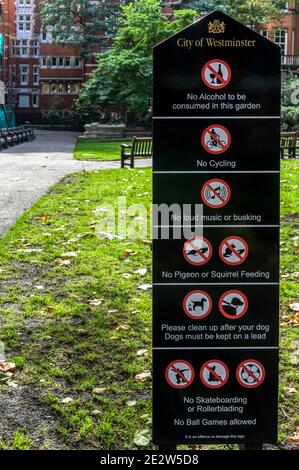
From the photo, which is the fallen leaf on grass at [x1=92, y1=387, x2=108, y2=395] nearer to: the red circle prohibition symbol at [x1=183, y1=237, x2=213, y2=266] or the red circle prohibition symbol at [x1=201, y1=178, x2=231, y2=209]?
the red circle prohibition symbol at [x1=183, y1=237, x2=213, y2=266]

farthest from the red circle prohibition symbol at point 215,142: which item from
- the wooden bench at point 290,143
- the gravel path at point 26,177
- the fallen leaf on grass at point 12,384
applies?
the wooden bench at point 290,143

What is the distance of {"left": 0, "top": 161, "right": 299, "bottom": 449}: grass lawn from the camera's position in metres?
4.33

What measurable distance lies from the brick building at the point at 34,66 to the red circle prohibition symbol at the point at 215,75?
59961 mm

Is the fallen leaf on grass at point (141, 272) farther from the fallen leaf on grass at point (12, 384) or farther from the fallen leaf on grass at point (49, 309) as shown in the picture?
the fallen leaf on grass at point (12, 384)

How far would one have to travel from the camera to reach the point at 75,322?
6.09m

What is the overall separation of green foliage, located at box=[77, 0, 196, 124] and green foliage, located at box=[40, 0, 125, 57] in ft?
43.5

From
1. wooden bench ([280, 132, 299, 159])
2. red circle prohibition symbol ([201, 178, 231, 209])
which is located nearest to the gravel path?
wooden bench ([280, 132, 299, 159])

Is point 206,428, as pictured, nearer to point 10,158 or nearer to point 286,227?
point 286,227

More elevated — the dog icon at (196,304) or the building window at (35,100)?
the building window at (35,100)

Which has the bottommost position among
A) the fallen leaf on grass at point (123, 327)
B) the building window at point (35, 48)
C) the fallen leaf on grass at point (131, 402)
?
the fallen leaf on grass at point (131, 402)

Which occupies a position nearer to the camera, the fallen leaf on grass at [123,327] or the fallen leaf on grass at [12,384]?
the fallen leaf on grass at [12,384]

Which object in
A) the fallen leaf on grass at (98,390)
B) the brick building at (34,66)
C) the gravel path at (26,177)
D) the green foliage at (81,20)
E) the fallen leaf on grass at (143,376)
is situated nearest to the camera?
the fallen leaf on grass at (98,390)

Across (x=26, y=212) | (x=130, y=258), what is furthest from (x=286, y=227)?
(x=26, y=212)

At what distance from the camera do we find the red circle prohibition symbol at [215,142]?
133 inches
